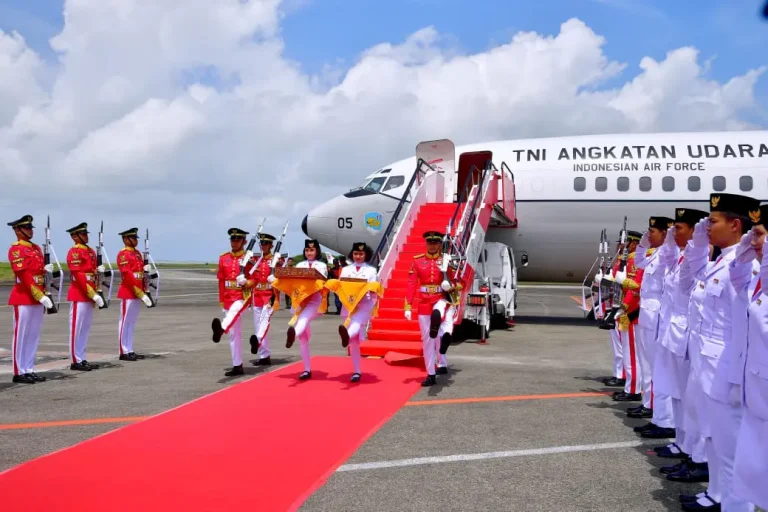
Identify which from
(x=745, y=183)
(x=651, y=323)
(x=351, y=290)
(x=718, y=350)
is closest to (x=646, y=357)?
(x=651, y=323)

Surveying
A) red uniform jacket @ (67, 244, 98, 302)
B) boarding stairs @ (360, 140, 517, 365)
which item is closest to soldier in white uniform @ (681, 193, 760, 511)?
boarding stairs @ (360, 140, 517, 365)

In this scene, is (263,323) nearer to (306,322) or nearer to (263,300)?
(263,300)

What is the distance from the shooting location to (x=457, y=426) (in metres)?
6.04

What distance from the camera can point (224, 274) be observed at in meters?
9.15

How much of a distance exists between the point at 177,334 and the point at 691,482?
39.4 feet

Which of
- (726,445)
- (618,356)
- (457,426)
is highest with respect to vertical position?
(726,445)

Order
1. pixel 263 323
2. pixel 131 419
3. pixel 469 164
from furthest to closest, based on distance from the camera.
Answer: pixel 469 164 < pixel 263 323 < pixel 131 419

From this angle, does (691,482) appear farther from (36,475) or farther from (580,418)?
(36,475)

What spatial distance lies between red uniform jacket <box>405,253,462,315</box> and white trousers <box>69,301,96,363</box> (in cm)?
516

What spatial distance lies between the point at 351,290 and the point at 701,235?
4919 mm

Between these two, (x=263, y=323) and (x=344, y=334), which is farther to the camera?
(x=263, y=323)

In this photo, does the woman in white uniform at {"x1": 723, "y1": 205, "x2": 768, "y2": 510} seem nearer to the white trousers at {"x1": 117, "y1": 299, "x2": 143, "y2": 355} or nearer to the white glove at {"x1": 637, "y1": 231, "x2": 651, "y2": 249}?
the white glove at {"x1": 637, "y1": 231, "x2": 651, "y2": 249}

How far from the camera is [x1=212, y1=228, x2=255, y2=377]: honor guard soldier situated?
8758 millimetres

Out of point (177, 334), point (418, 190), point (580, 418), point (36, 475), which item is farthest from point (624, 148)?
point (36, 475)
